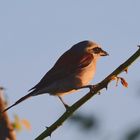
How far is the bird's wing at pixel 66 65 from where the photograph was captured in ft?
19.7

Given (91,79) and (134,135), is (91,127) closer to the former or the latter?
(134,135)

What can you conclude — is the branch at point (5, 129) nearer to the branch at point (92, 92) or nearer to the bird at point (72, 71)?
the branch at point (92, 92)

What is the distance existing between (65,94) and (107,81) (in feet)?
12.6

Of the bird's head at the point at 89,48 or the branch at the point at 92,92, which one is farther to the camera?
the bird's head at the point at 89,48

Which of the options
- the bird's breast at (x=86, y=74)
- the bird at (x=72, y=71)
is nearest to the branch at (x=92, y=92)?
the bird at (x=72, y=71)

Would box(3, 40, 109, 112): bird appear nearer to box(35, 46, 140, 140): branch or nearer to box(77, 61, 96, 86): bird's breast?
box(77, 61, 96, 86): bird's breast

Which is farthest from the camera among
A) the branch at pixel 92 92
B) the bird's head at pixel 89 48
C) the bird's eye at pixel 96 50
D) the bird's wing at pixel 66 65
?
the bird's head at pixel 89 48

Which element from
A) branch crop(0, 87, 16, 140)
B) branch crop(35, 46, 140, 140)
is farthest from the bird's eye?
branch crop(0, 87, 16, 140)

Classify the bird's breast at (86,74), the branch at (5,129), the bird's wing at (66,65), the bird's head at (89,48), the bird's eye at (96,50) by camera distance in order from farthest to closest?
the bird's head at (89,48) → the bird's eye at (96,50) → the bird's breast at (86,74) → the bird's wing at (66,65) → the branch at (5,129)

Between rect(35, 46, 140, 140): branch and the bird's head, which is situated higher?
rect(35, 46, 140, 140): branch

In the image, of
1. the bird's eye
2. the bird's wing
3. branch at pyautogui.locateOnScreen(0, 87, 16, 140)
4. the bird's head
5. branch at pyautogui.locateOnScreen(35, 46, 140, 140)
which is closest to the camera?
branch at pyautogui.locateOnScreen(0, 87, 16, 140)

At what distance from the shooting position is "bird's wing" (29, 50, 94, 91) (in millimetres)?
6001

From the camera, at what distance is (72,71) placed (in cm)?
622

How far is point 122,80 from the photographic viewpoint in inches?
111
